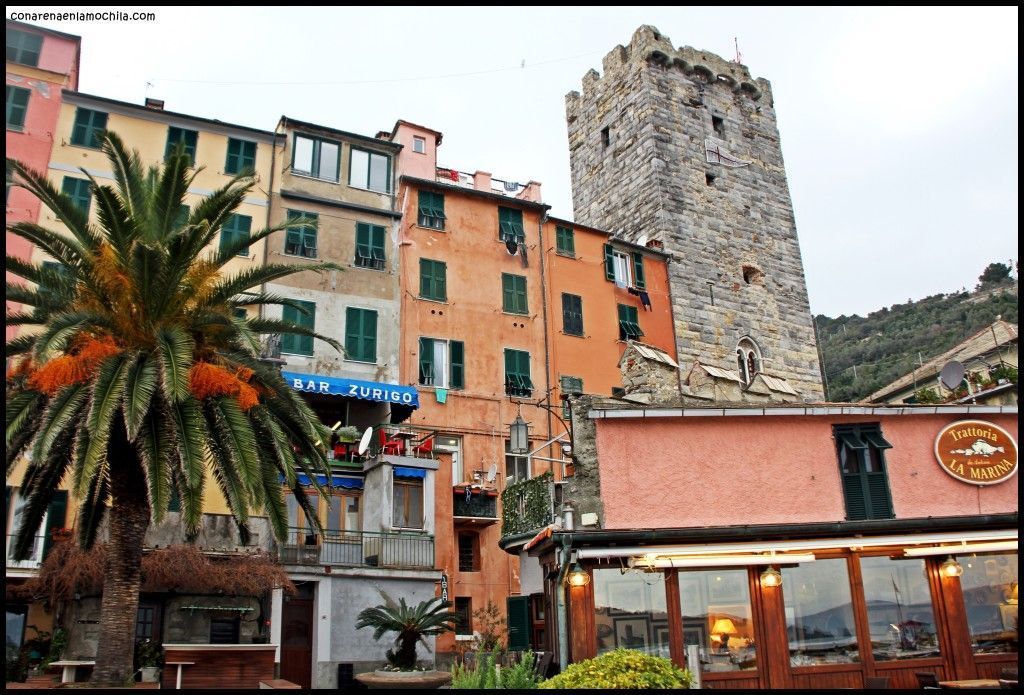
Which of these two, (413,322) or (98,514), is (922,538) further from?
(413,322)

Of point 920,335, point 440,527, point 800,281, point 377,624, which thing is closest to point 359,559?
point 440,527

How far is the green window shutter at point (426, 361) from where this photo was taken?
27922 mm

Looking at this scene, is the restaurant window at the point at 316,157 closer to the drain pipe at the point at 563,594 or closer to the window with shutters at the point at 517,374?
the window with shutters at the point at 517,374

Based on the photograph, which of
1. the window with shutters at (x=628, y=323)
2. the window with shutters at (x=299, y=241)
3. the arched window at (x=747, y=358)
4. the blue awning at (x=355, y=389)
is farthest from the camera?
the arched window at (x=747, y=358)

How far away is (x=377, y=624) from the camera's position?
15.6 meters

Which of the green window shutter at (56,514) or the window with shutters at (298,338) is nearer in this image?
the green window shutter at (56,514)

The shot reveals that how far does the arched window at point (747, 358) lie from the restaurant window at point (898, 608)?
20135 millimetres

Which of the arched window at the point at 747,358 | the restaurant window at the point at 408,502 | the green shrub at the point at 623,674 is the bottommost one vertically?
the green shrub at the point at 623,674

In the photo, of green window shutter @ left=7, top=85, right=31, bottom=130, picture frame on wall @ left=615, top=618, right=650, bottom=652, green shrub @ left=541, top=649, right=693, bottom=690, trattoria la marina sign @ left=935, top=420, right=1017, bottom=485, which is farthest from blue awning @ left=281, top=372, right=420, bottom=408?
trattoria la marina sign @ left=935, top=420, right=1017, bottom=485

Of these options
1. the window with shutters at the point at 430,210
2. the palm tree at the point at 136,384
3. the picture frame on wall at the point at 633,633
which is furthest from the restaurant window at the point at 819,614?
the window with shutters at the point at 430,210

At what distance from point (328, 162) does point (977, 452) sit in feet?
71.4

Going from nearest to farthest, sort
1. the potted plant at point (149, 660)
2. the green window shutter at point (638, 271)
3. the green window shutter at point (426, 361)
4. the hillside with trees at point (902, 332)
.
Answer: the potted plant at point (149, 660) → the green window shutter at point (426, 361) → the green window shutter at point (638, 271) → the hillside with trees at point (902, 332)

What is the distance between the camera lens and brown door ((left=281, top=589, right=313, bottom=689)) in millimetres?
21156

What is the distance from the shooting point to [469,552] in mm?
26703
